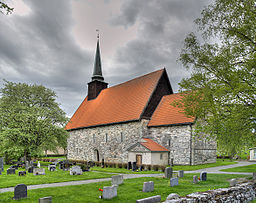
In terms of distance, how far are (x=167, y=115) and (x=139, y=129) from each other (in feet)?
12.2

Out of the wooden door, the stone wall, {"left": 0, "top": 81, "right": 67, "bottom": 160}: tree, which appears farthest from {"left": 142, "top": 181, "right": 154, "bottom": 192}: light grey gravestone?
{"left": 0, "top": 81, "right": 67, "bottom": 160}: tree

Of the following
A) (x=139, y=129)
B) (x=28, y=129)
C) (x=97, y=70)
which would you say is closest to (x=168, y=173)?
(x=139, y=129)

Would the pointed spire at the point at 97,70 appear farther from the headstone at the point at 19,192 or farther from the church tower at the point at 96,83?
the headstone at the point at 19,192

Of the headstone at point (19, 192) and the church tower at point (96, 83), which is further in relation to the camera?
the church tower at point (96, 83)

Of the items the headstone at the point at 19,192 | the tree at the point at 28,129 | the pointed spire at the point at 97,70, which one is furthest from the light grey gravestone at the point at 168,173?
the pointed spire at the point at 97,70

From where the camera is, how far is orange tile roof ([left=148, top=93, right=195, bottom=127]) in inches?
895

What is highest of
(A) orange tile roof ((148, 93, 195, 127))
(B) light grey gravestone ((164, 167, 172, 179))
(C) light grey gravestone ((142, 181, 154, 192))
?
(A) orange tile roof ((148, 93, 195, 127))

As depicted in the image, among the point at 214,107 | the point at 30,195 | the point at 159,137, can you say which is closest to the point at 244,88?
the point at 214,107

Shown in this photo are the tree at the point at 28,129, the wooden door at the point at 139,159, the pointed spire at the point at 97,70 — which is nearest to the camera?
the tree at the point at 28,129

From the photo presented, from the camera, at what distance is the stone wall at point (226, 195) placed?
20.3 feet

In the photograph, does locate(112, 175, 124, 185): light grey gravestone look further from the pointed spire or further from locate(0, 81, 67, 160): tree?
the pointed spire

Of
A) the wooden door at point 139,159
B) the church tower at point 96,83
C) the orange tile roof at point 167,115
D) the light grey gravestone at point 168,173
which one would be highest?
the church tower at point 96,83

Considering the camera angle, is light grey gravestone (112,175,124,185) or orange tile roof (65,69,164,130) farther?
orange tile roof (65,69,164,130)

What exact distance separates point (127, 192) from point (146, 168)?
10.5m
